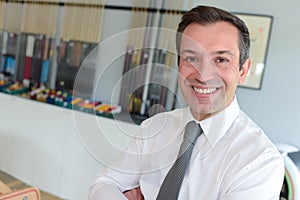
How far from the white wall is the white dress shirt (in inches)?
55.3

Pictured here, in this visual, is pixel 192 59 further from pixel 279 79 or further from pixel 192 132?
pixel 279 79

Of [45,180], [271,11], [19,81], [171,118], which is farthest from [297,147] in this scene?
[19,81]

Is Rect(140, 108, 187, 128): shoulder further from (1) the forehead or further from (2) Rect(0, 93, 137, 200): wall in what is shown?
(2) Rect(0, 93, 137, 200): wall

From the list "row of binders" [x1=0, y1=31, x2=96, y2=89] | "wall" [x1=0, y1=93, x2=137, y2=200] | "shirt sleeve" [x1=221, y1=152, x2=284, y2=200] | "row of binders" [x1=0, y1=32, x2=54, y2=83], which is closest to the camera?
"shirt sleeve" [x1=221, y1=152, x2=284, y2=200]

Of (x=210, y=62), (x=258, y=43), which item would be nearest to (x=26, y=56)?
(x=258, y=43)

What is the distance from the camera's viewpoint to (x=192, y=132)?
118cm

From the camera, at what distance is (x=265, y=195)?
3.14ft

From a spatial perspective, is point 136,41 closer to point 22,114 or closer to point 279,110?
point 279,110

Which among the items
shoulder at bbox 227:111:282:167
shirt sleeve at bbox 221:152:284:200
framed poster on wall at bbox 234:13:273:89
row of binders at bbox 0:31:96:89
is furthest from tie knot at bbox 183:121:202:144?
row of binders at bbox 0:31:96:89

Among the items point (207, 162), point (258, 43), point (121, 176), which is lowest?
point (121, 176)

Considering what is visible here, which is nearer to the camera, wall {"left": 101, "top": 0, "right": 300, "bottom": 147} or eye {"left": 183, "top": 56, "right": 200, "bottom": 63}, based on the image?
eye {"left": 183, "top": 56, "right": 200, "bottom": 63}

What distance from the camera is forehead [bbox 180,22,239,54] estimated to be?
1.05 meters

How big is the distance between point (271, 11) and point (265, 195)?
184 centimetres

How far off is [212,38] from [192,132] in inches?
13.1
